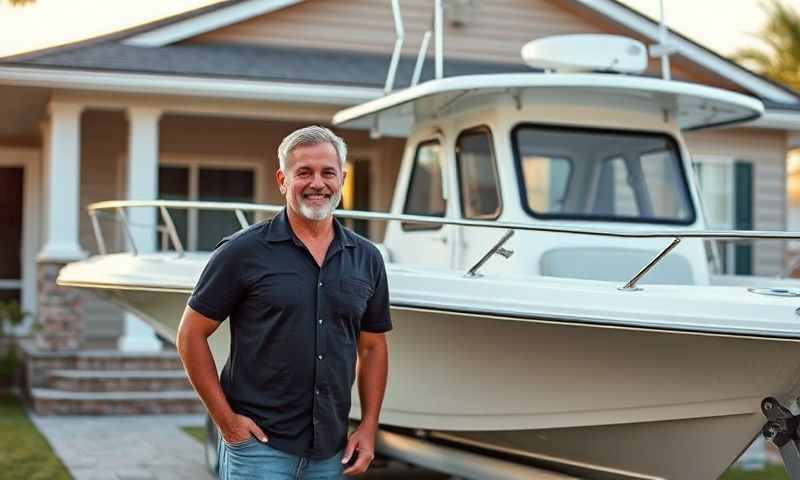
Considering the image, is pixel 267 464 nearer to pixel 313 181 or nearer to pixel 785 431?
pixel 313 181

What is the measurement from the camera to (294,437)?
139 inches

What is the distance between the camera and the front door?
1338 cm

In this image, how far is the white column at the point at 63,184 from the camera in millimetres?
10430

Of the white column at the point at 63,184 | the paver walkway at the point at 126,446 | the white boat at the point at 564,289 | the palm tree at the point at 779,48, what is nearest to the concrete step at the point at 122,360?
the paver walkway at the point at 126,446

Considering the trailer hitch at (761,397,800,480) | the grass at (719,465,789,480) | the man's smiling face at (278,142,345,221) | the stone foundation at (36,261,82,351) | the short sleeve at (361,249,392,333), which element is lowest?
the grass at (719,465,789,480)

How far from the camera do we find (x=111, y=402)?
10.1 m

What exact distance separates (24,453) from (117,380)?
2.12 metres

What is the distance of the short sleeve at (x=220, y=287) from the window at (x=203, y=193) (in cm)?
934

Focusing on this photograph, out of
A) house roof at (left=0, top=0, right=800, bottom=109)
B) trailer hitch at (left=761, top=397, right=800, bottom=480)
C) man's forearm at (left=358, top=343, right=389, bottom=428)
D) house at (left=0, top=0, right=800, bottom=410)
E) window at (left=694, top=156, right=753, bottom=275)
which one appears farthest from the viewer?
window at (left=694, top=156, right=753, bottom=275)

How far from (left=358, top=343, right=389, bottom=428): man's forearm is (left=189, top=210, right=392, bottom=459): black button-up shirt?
0.82 feet

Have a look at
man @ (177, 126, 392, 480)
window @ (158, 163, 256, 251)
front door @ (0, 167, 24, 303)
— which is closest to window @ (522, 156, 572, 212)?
man @ (177, 126, 392, 480)

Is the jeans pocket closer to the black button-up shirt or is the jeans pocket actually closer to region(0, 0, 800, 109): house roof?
the black button-up shirt

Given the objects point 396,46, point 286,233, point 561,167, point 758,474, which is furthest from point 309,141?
point 758,474

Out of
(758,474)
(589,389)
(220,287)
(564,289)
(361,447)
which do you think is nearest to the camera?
(220,287)
